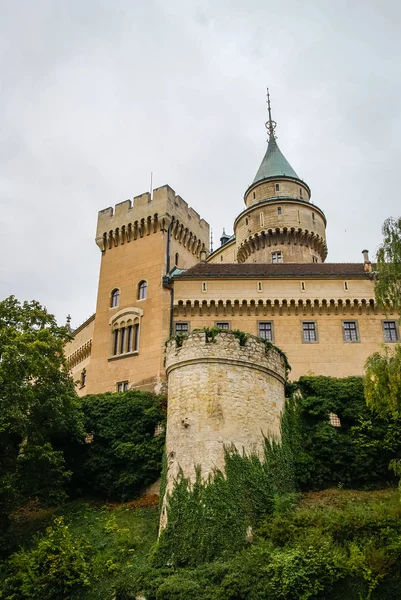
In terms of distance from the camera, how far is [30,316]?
2606 cm

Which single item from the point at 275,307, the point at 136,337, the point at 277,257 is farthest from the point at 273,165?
the point at 136,337

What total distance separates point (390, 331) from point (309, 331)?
15.6ft

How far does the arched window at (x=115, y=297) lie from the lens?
127ft

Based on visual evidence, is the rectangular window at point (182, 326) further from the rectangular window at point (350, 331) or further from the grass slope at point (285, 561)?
the grass slope at point (285, 561)

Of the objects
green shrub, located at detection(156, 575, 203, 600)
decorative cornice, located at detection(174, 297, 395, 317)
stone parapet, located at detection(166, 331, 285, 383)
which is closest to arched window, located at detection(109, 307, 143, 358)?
decorative cornice, located at detection(174, 297, 395, 317)

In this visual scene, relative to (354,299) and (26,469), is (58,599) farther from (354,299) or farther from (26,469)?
(354,299)

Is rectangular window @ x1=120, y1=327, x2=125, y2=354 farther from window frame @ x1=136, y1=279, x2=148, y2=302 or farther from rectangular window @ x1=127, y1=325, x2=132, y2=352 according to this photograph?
window frame @ x1=136, y1=279, x2=148, y2=302

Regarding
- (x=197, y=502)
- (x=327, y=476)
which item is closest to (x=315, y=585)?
(x=197, y=502)

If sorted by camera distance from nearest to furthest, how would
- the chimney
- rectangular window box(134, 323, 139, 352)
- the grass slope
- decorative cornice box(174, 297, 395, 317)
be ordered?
1. the grass slope
2. decorative cornice box(174, 297, 395, 317)
3. rectangular window box(134, 323, 139, 352)
4. the chimney

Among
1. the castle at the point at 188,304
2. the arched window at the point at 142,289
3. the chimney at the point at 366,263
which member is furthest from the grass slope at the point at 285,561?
the chimney at the point at 366,263

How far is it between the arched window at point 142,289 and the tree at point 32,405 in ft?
36.3

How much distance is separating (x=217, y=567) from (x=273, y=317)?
1936 cm

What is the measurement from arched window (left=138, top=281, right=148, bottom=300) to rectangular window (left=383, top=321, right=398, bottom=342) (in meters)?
14.7

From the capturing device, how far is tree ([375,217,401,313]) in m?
20.0
